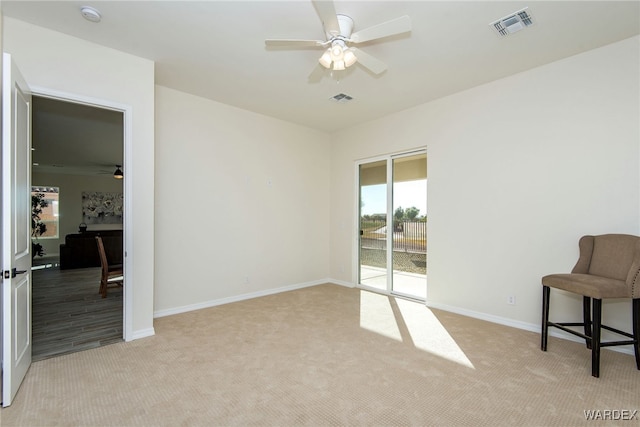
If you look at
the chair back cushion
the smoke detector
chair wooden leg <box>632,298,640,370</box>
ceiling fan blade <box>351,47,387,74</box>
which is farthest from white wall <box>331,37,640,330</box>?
the smoke detector

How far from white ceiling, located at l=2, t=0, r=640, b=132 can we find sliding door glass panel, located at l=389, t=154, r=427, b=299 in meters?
1.23

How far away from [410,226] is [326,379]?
2983 mm

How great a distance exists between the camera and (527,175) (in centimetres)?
344

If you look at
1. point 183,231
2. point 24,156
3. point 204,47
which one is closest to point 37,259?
point 183,231

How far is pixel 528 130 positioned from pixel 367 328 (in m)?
2.92

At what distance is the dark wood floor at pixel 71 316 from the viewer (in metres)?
2.98

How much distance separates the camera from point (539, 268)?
132 inches

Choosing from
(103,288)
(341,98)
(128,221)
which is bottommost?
(103,288)

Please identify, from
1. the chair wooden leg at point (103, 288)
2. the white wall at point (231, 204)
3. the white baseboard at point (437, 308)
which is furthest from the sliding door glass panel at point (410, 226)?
the chair wooden leg at point (103, 288)

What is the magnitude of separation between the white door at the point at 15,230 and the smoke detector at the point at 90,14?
0.74 metres

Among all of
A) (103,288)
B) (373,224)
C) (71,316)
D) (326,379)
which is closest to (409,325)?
(326,379)

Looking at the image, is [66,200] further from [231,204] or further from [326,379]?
[326,379]

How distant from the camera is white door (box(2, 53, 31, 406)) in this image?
1943 mm

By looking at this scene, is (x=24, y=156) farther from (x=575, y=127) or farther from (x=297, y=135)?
(x=575, y=127)
